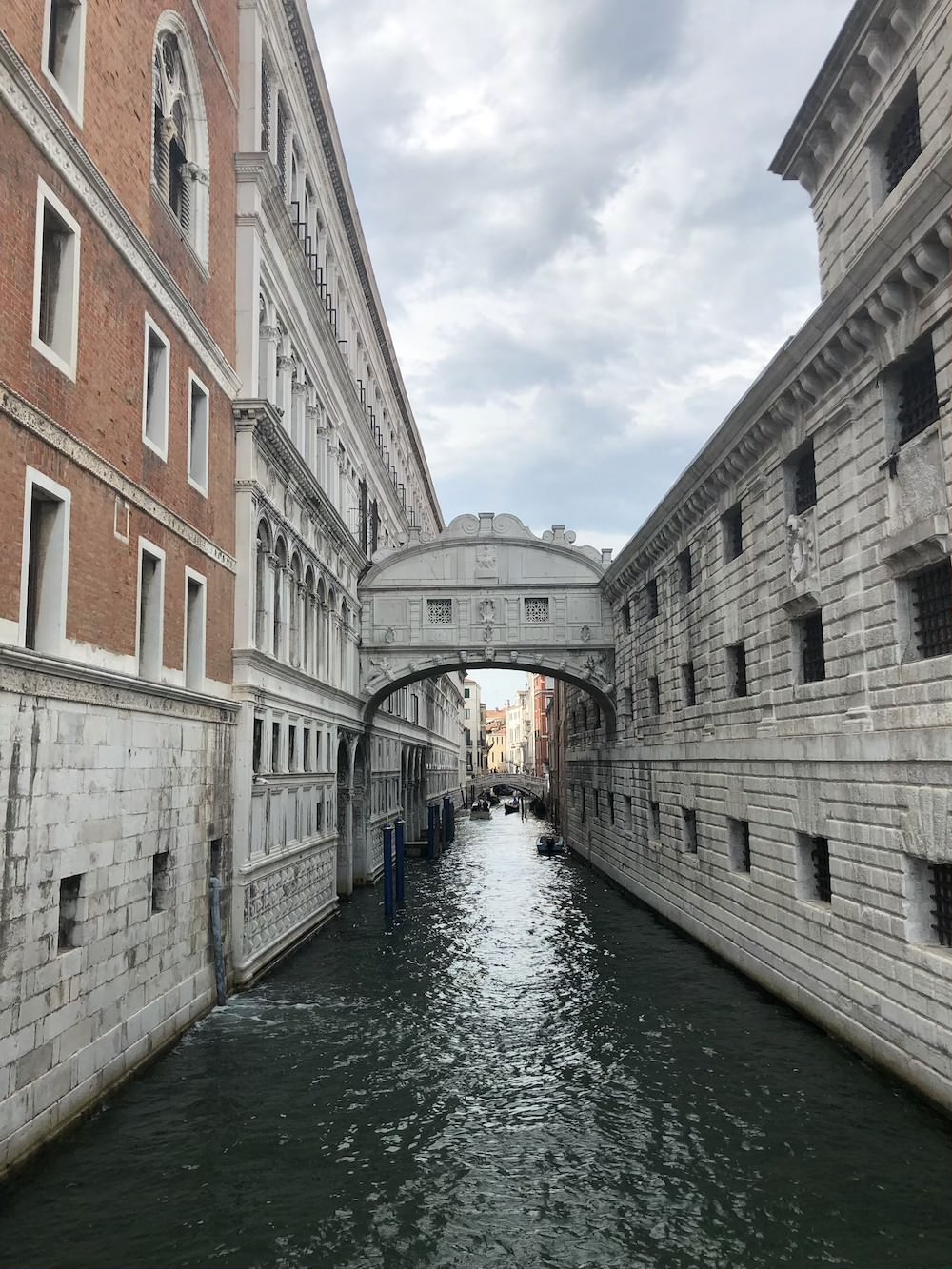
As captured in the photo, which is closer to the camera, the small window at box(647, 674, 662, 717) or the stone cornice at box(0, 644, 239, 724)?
the stone cornice at box(0, 644, 239, 724)

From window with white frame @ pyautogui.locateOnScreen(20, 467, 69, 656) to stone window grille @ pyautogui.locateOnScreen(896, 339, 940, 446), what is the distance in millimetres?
9035

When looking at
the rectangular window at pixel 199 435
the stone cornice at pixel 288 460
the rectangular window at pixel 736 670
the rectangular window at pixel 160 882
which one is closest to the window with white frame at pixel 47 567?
the rectangular window at pixel 160 882

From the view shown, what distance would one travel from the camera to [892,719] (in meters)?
11.2

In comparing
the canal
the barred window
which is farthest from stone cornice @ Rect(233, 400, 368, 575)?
the canal

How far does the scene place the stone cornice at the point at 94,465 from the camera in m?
8.71

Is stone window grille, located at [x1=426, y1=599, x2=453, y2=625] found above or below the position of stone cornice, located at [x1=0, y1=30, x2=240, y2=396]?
below

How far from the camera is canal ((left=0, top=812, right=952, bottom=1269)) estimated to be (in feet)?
25.5

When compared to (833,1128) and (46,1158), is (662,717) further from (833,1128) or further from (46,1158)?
(46,1158)

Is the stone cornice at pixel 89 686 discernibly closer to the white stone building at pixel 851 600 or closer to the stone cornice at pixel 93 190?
the stone cornice at pixel 93 190

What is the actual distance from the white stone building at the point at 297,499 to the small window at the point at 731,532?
8.09 meters

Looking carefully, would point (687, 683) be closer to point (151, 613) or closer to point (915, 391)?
point (915, 391)

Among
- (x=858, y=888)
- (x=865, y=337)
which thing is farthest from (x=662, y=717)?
(x=865, y=337)

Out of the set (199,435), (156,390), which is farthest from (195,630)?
(156,390)

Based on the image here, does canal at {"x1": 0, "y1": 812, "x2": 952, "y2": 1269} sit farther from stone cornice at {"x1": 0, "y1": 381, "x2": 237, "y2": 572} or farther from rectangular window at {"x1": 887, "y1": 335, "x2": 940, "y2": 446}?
rectangular window at {"x1": 887, "y1": 335, "x2": 940, "y2": 446}
